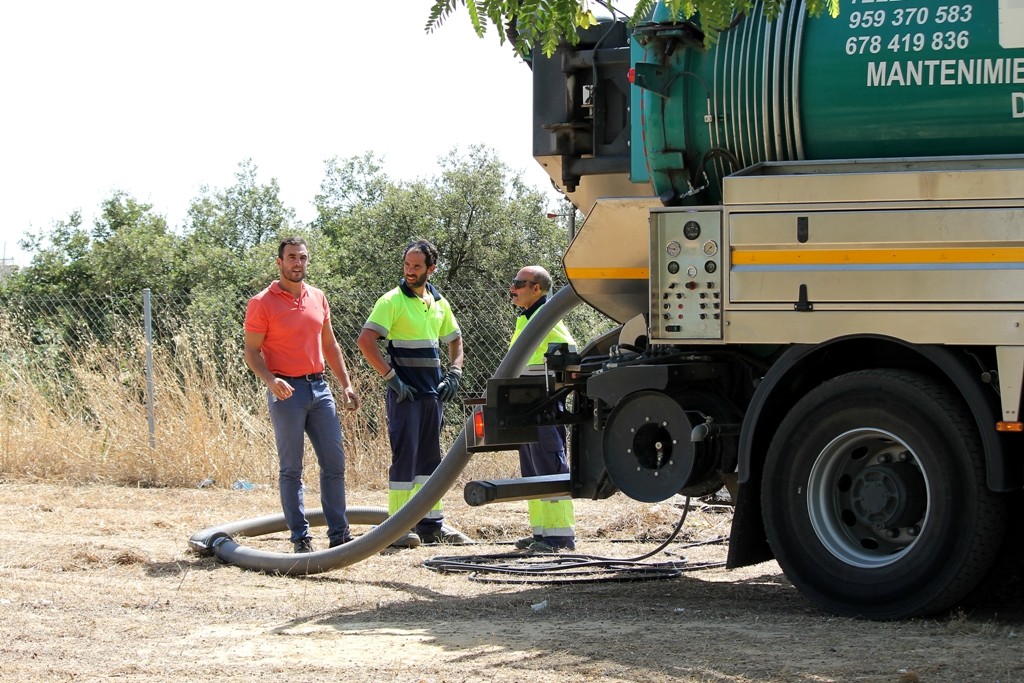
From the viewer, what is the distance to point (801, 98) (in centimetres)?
593

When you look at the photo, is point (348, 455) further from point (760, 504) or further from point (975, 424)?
point (975, 424)

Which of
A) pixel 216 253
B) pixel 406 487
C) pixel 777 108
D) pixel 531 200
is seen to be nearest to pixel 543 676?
pixel 777 108

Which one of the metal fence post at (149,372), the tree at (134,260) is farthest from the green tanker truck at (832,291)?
the tree at (134,260)

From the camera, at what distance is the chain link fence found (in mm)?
11852

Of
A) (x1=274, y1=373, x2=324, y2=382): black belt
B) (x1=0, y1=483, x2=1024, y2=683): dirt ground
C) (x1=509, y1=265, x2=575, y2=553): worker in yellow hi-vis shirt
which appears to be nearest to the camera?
(x1=0, y1=483, x2=1024, y2=683): dirt ground

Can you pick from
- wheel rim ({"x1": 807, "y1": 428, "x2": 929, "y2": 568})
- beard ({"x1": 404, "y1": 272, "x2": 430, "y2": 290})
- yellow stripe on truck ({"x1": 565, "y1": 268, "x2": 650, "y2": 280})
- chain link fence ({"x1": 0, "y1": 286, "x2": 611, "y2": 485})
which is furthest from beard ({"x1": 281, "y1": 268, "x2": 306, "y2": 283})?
wheel rim ({"x1": 807, "y1": 428, "x2": 929, "y2": 568})

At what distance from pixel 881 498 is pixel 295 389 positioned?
372 cm

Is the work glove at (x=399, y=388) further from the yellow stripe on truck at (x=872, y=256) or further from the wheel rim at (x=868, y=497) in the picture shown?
the wheel rim at (x=868, y=497)

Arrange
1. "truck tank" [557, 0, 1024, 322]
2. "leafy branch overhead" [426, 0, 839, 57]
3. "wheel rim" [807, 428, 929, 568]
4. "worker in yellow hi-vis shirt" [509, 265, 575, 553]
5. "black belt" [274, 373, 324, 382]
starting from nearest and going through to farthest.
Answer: "leafy branch overhead" [426, 0, 839, 57], "truck tank" [557, 0, 1024, 322], "wheel rim" [807, 428, 929, 568], "black belt" [274, 373, 324, 382], "worker in yellow hi-vis shirt" [509, 265, 575, 553]

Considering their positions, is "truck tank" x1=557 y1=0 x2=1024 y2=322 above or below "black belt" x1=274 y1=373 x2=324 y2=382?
above

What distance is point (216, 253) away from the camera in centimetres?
2462

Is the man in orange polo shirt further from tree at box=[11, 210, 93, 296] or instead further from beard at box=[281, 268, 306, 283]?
tree at box=[11, 210, 93, 296]

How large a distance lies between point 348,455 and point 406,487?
321cm

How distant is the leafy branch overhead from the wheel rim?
2286 millimetres
